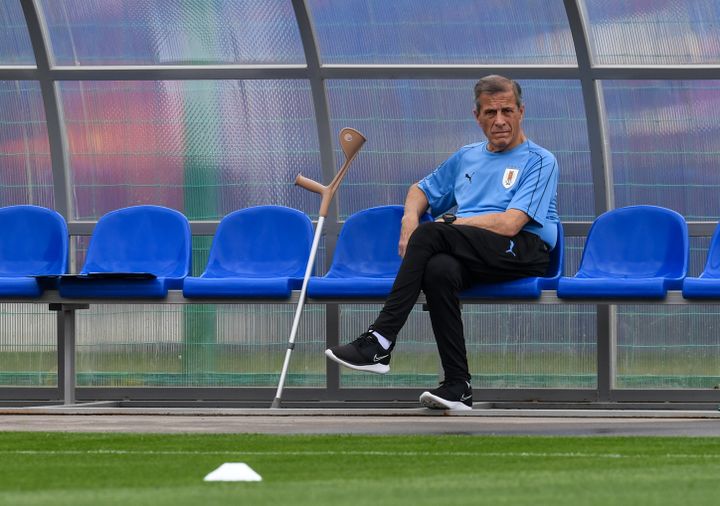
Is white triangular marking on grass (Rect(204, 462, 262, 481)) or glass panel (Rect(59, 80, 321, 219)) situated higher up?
glass panel (Rect(59, 80, 321, 219))

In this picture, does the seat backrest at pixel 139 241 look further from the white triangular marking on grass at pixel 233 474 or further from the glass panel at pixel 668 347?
the white triangular marking on grass at pixel 233 474

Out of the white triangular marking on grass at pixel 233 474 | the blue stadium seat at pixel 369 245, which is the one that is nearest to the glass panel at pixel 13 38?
the blue stadium seat at pixel 369 245

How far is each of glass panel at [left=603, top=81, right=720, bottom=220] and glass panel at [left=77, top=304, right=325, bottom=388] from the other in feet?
6.36

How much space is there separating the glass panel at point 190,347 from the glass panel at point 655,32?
7.27ft

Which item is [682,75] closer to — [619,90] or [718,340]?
[619,90]

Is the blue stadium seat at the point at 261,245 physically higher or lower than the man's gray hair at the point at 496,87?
lower

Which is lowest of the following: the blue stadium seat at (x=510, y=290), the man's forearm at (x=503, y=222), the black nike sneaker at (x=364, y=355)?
the black nike sneaker at (x=364, y=355)

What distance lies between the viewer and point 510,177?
7301mm

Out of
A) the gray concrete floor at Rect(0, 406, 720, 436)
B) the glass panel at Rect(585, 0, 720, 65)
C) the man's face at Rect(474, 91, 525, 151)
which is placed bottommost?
the gray concrete floor at Rect(0, 406, 720, 436)

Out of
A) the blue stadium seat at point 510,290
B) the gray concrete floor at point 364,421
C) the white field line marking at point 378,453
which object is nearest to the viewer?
the white field line marking at point 378,453

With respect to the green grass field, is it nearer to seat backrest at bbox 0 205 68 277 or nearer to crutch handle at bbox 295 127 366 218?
crutch handle at bbox 295 127 366 218

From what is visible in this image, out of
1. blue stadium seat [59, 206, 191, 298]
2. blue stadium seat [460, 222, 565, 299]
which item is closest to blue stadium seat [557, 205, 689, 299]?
blue stadium seat [460, 222, 565, 299]

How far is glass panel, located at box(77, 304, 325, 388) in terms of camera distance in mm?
8555

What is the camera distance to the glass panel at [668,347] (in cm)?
827
